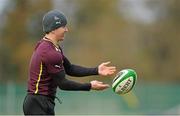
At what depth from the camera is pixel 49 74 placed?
28.1ft

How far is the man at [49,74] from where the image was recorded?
8508 mm

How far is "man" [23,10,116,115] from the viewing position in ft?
27.9

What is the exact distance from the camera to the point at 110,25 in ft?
145

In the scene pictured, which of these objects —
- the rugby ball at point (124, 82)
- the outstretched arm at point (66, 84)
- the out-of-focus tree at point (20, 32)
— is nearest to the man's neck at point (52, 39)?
the outstretched arm at point (66, 84)

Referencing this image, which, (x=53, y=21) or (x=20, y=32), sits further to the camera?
(x=20, y=32)

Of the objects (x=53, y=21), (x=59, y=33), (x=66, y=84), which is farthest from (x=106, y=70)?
(x=53, y=21)

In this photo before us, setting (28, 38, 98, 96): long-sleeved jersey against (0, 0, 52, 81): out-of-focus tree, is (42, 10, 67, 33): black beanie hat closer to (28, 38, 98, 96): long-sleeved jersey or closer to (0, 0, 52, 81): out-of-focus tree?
(28, 38, 98, 96): long-sleeved jersey

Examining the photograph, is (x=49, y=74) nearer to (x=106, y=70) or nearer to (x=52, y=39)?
(x=52, y=39)

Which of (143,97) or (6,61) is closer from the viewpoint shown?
(143,97)

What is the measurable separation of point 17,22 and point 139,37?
7857 mm

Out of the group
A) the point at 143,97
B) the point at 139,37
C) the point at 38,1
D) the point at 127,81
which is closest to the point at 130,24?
the point at 139,37

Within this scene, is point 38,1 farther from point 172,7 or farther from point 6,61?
point 172,7

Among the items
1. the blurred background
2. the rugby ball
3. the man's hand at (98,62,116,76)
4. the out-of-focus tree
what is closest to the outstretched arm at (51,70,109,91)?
the man's hand at (98,62,116,76)

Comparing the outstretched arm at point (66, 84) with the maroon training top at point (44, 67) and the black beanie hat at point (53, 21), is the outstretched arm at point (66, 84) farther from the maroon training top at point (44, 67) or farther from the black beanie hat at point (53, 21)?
the black beanie hat at point (53, 21)
